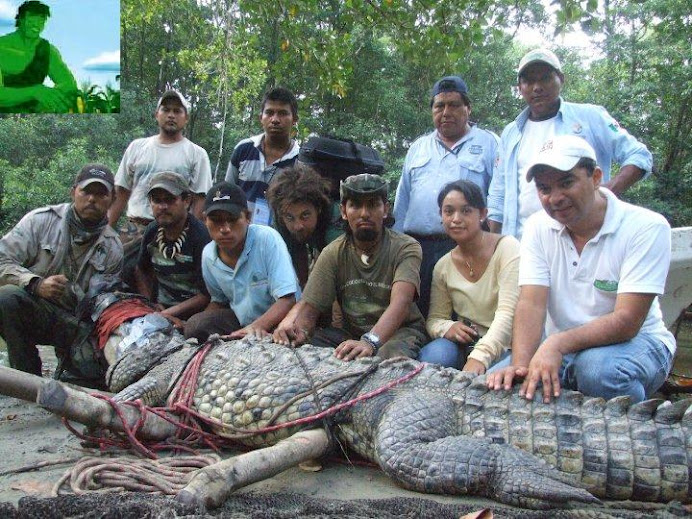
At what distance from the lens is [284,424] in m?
2.88

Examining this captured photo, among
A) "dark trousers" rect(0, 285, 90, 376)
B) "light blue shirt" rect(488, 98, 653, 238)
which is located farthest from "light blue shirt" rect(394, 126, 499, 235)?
"dark trousers" rect(0, 285, 90, 376)

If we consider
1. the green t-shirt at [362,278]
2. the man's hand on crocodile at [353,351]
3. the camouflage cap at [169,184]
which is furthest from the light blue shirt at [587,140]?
the camouflage cap at [169,184]

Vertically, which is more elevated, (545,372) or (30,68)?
(30,68)

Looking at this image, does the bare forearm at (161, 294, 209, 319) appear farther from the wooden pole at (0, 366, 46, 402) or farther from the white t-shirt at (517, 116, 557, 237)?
the white t-shirt at (517, 116, 557, 237)

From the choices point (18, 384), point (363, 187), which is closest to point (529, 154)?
point (363, 187)

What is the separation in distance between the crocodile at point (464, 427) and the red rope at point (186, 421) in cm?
2

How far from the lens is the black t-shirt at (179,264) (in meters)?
4.47

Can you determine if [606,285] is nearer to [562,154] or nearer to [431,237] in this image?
[562,154]

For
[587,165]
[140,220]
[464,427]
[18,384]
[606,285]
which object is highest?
[587,165]

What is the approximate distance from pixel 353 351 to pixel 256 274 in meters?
1.11

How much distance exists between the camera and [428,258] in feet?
14.3

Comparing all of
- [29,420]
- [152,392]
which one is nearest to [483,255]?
[152,392]

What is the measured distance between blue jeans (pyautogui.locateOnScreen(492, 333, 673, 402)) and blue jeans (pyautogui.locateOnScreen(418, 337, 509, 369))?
0.70 metres

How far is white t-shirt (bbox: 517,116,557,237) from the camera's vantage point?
13.3 ft
